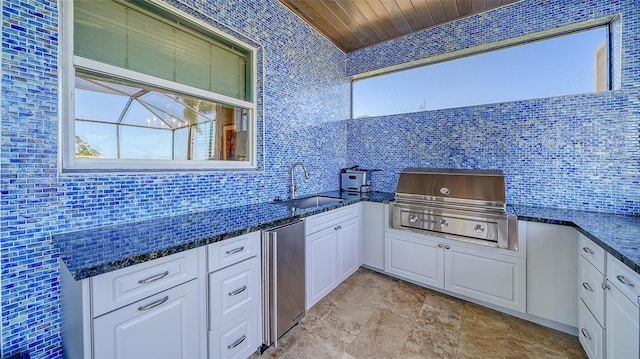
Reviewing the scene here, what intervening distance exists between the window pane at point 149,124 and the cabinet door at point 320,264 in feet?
3.35

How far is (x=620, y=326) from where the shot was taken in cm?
114

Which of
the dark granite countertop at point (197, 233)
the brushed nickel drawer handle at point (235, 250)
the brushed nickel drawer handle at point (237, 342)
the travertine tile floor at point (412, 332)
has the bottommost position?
the travertine tile floor at point (412, 332)

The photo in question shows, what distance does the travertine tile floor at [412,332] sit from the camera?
1.59m

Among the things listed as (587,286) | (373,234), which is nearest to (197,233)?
(373,234)

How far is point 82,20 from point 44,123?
0.62 metres

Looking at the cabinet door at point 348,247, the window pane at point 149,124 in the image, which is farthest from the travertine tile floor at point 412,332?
the window pane at point 149,124

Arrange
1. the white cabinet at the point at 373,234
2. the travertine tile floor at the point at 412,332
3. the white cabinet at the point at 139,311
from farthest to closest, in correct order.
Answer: the white cabinet at the point at 373,234 → the travertine tile floor at the point at 412,332 → the white cabinet at the point at 139,311

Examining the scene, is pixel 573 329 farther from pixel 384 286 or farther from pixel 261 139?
pixel 261 139

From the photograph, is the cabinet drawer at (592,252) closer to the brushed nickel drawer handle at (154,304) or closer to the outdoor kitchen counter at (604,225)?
the outdoor kitchen counter at (604,225)

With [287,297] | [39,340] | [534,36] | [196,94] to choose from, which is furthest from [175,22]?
[534,36]

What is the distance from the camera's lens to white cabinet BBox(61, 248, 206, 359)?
0.92m

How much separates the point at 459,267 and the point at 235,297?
1.89m

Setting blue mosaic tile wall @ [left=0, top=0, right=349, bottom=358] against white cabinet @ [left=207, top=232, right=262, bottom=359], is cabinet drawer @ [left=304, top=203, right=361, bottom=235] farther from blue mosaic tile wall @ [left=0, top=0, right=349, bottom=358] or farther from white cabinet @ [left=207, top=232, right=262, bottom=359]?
blue mosaic tile wall @ [left=0, top=0, right=349, bottom=358]

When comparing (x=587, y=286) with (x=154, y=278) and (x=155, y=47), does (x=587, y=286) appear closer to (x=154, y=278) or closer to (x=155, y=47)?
(x=154, y=278)
